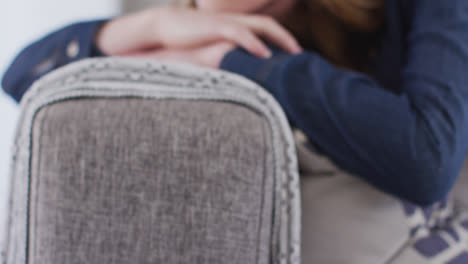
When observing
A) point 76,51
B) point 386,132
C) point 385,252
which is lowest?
point 385,252

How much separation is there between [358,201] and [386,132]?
4.0 inches

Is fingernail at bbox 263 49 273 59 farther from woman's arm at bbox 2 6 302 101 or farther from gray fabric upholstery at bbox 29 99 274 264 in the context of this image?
gray fabric upholstery at bbox 29 99 274 264

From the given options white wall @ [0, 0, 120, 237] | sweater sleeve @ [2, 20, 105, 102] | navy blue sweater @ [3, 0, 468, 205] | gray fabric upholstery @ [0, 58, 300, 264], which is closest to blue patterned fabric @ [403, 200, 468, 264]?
navy blue sweater @ [3, 0, 468, 205]

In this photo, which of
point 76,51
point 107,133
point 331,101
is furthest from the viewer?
point 76,51

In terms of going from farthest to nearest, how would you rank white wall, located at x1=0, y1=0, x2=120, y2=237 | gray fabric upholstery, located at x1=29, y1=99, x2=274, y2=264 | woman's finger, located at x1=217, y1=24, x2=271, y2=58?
white wall, located at x1=0, y1=0, x2=120, y2=237
woman's finger, located at x1=217, y1=24, x2=271, y2=58
gray fabric upholstery, located at x1=29, y1=99, x2=274, y2=264

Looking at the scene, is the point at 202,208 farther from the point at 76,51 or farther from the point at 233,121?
the point at 76,51

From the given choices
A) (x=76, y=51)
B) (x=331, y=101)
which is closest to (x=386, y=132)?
(x=331, y=101)

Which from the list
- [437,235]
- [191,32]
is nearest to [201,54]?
[191,32]

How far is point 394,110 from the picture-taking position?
0.35 m

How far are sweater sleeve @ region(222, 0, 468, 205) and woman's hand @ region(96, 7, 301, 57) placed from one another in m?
0.03

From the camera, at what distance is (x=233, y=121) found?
27 centimetres

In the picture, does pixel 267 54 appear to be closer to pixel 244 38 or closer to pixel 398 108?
pixel 244 38

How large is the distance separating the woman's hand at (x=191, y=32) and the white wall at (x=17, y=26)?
14.2 inches

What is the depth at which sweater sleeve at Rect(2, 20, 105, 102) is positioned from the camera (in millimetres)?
459
